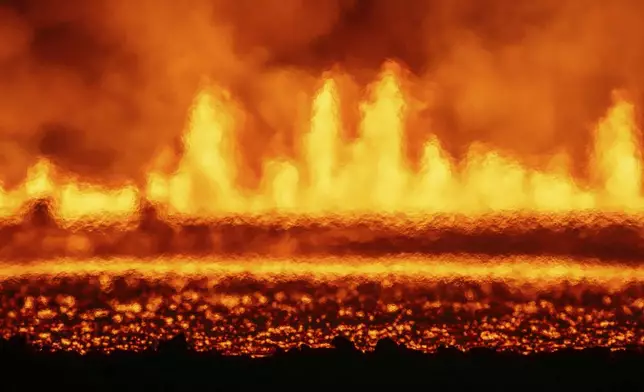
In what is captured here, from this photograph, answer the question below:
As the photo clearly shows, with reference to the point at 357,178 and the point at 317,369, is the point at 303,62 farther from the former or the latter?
the point at 317,369

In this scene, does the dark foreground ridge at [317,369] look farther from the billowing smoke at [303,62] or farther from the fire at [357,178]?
the billowing smoke at [303,62]

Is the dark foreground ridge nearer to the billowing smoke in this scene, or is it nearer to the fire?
the fire

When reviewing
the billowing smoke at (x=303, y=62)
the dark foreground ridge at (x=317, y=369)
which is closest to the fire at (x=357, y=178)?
the billowing smoke at (x=303, y=62)

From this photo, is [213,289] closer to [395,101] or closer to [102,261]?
[102,261]

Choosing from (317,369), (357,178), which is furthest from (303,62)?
(317,369)

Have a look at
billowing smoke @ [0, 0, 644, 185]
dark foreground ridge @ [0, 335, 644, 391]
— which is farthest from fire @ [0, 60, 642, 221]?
dark foreground ridge @ [0, 335, 644, 391]

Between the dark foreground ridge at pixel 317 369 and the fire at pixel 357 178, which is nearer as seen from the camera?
the dark foreground ridge at pixel 317 369
